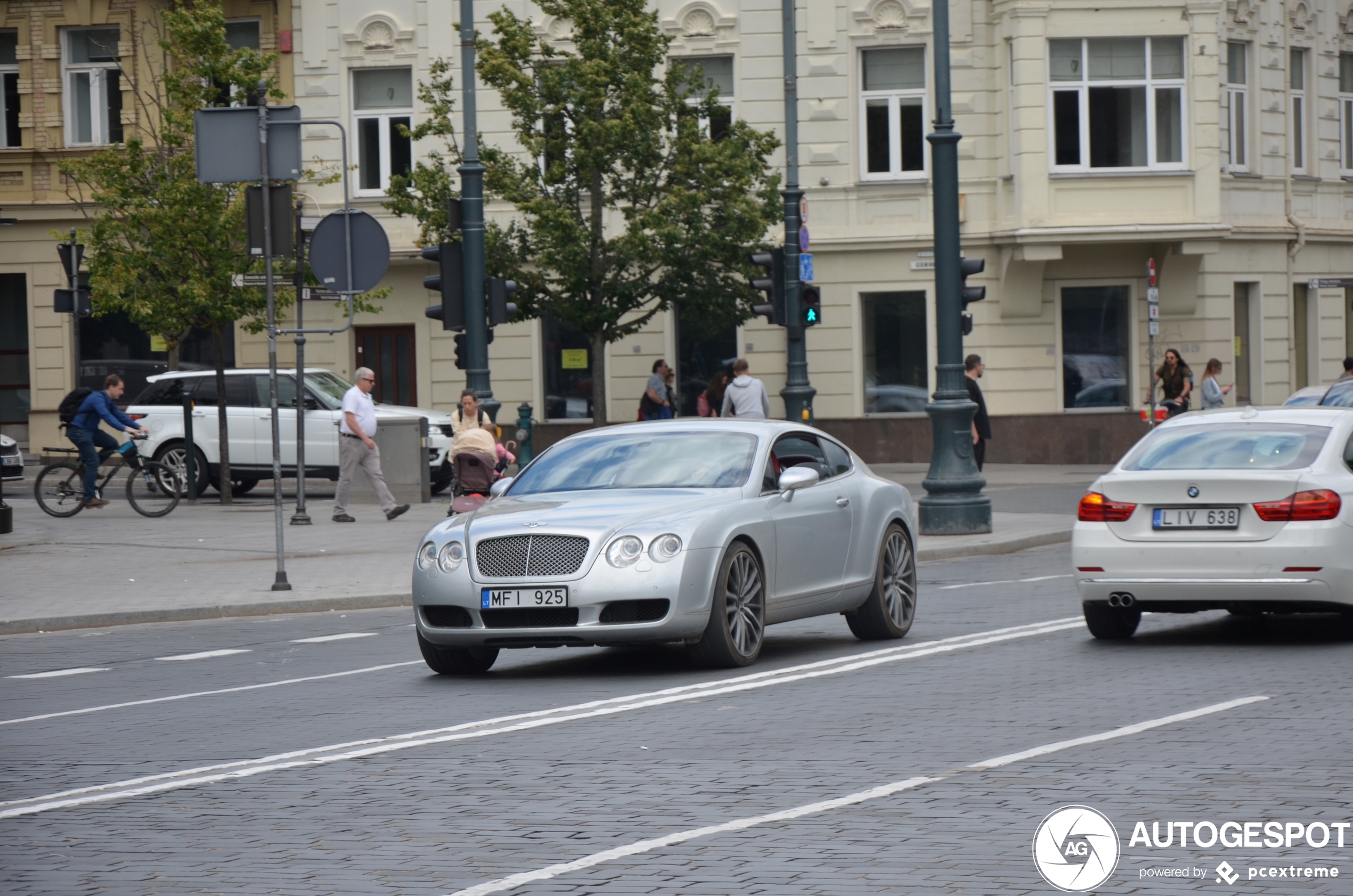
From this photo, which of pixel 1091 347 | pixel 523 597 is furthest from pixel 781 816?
pixel 1091 347

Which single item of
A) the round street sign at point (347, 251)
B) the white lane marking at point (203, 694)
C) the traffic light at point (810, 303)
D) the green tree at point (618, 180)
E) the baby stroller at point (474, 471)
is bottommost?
the white lane marking at point (203, 694)

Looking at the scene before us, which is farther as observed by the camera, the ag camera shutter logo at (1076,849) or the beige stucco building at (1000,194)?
the beige stucco building at (1000,194)

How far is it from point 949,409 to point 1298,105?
1834cm

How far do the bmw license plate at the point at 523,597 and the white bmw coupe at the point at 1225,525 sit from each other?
3178mm

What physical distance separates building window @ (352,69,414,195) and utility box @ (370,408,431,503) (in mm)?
10147

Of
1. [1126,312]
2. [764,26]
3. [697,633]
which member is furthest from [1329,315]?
[697,633]

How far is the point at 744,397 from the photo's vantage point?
2658cm

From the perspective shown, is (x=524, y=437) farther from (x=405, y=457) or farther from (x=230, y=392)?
(x=230, y=392)

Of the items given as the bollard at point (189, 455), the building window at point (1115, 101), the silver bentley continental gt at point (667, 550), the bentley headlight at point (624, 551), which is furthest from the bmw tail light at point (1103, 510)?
the building window at point (1115, 101)

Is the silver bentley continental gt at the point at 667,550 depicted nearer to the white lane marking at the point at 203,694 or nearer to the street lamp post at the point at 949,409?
the white lane marking at the point at 203,694

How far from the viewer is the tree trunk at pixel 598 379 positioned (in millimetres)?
32781

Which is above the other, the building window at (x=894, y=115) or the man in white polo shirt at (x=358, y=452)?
the building window at (x=894, y=115)

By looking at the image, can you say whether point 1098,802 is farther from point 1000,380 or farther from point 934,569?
point 1000,380

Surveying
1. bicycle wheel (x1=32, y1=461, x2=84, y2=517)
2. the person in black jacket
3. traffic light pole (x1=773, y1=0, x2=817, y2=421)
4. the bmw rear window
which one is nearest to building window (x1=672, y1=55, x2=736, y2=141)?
traffic light pole (x1=773, y1=0, x2=817, y2=421)
